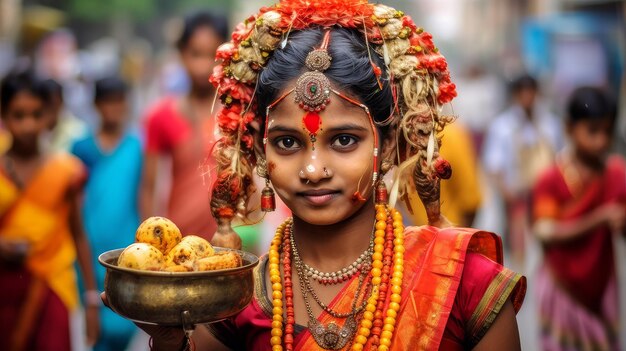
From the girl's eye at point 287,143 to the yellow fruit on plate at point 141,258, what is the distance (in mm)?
549

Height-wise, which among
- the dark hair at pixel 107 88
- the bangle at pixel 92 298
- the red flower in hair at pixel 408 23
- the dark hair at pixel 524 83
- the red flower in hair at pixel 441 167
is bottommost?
the bangle at pixel 92 298

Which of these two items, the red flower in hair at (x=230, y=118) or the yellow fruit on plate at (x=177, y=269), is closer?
the yellow fruit on plate at (x=177, y=269)

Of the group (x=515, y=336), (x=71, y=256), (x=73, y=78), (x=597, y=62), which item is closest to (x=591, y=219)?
(x=71, y=256)

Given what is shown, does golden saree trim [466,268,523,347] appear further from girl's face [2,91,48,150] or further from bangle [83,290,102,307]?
girl's face [2,91,48,150]

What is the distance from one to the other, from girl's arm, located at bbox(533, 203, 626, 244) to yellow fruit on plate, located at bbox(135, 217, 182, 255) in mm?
4273

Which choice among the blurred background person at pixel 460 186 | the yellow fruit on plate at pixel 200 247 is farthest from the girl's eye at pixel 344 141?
the blurred background person at pixel 460 186

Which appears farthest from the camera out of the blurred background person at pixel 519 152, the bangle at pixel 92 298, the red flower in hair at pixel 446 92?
the blurred background person at pixel 519 152

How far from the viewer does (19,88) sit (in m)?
6.74

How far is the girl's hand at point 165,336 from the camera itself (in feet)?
9.86

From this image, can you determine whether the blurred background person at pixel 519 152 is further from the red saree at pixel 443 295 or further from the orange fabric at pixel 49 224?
the red saree at pixel 443 295

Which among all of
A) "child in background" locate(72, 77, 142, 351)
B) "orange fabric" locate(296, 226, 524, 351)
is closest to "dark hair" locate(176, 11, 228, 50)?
"child in background" locate(72, 77, 142, 351)

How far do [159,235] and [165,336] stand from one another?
30 cm

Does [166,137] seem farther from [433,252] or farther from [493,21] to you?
[493,21]

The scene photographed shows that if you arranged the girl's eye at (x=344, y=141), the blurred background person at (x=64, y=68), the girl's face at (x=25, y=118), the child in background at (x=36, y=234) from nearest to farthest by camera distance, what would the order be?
the girl's eye at (x=344, y=141) → the child in background at (x=36, y=234) → the girl's face at (x=25, y=118) → the blurred background person at (x=64, y=68)
